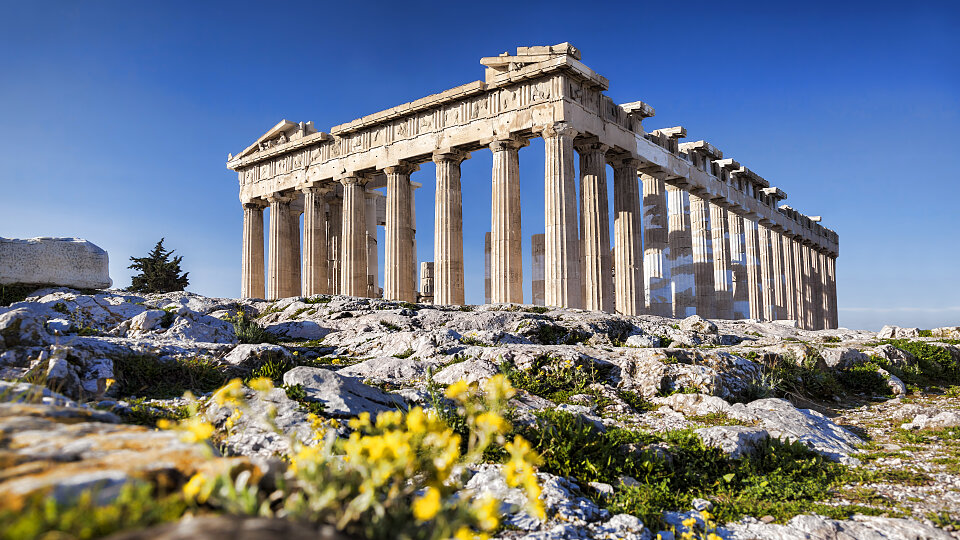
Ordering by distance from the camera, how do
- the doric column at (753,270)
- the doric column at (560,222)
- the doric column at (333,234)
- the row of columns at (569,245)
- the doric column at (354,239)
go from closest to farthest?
the doric column at (560,222), the row of columns at (569,245), the doric column at (354,239), the doric column at (333,234), the doric column at (753,270)

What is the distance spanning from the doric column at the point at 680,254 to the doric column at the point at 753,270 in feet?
22.2

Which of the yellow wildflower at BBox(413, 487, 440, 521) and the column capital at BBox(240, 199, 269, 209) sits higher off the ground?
the column capital at BBox(240, 199, 269, 209)

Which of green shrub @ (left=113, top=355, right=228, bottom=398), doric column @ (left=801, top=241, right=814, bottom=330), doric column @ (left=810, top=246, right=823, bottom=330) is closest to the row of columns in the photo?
doric column @ (left=801, top=241, right=814, bottom=330)

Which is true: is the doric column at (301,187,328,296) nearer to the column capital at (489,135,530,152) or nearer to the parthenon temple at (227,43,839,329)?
the parthenon temple at (227,43,839,329)

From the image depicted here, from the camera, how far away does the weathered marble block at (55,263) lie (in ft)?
53.4

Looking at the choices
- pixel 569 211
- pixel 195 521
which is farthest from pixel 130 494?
pixel 569 211

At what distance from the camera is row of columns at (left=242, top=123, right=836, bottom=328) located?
2325 cm

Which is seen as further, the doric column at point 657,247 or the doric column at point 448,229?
the doric column at point 657,247

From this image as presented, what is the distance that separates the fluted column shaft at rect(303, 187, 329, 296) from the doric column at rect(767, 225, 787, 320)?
93.5 ft

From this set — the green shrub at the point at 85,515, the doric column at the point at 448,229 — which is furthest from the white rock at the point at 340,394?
the doric column at the point at 448,229

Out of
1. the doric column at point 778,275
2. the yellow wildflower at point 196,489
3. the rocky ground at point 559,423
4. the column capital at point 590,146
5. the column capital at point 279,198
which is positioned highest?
the column capital at point 590,146

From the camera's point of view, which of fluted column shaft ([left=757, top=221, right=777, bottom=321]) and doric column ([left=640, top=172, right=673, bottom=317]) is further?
fluted column shaft ([left=757, top=221, right=777, bottom=321])

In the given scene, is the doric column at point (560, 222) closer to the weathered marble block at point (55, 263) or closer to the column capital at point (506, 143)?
the column capital at point (506, 143)

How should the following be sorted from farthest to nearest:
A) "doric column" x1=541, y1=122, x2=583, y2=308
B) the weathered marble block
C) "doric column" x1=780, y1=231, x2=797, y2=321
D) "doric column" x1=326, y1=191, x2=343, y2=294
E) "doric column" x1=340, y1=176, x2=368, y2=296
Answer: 1. "doric column" x1=780, y1=231, x2=797, y2=321
2. "doric column" x1=326, y1=191, x2=343, y2=294
3. "doric column" x1=340, y1=176, x2=368, y2=296
4. "doric column" x1=541, y1=122, x2=583, y2=308
5. the weathered marble block
